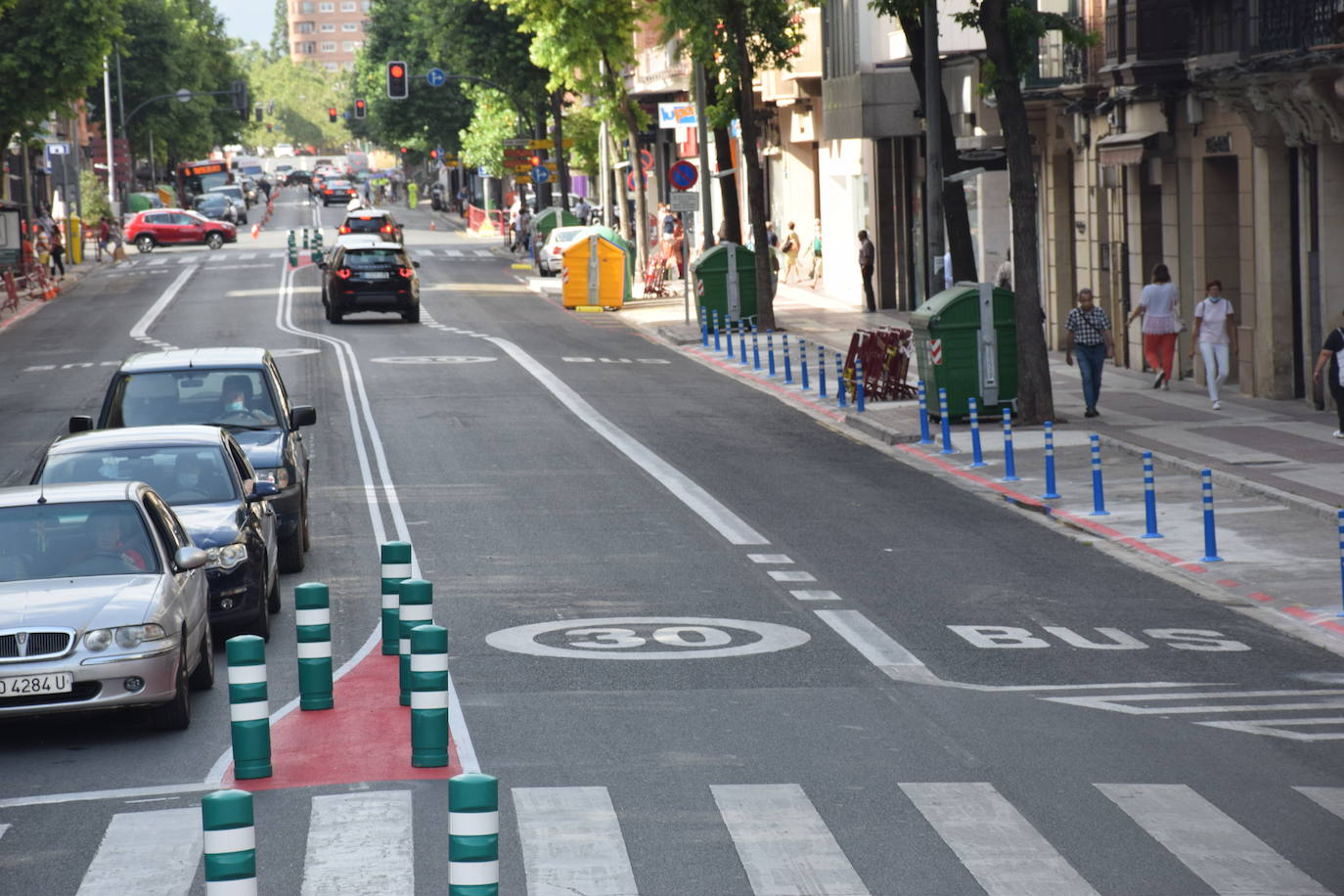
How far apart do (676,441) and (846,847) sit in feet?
54.7

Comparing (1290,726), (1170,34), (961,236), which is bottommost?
(1290,726)

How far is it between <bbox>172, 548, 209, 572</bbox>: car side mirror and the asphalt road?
0.89 m

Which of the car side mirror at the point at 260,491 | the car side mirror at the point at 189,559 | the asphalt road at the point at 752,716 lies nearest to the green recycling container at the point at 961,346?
the asphalt road at the point at 752,716

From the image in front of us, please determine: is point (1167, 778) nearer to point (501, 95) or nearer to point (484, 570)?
point (484, 570)

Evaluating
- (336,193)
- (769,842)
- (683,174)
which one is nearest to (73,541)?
(769,842)

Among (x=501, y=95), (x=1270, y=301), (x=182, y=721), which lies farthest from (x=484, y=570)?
(x=501, y=95)

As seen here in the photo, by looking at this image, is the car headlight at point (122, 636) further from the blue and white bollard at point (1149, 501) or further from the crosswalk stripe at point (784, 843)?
the blue and white bollard at point (1149, 501)

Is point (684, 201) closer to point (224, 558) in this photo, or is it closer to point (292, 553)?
point (292, 553)

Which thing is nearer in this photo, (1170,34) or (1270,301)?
(1270,301)

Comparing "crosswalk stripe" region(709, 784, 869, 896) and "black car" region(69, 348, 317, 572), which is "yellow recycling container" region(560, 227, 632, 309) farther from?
"crosswalk stripe" region(709, 784, 869, 896)

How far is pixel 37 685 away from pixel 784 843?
432 cm

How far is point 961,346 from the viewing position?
85.1ft

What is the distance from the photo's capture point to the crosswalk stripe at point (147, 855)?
8320 millimetres

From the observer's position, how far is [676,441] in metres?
25.3
